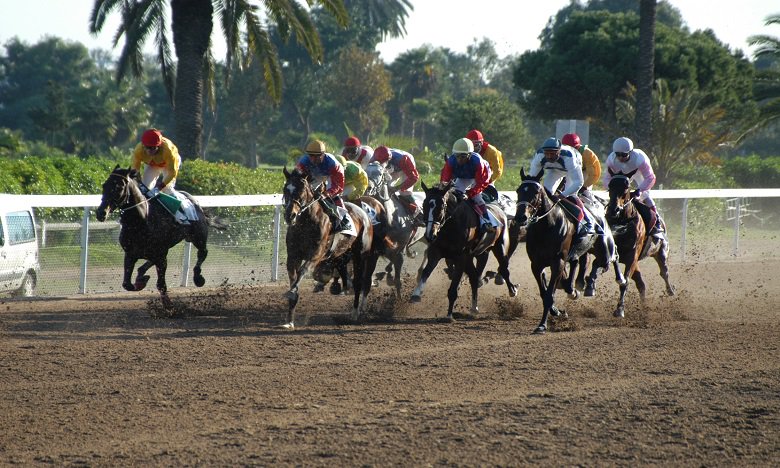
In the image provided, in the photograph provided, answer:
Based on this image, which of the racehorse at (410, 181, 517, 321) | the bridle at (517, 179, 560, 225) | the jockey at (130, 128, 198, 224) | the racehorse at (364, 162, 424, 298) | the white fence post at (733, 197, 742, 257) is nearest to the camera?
the bridle at (517, 179, 560, 225)

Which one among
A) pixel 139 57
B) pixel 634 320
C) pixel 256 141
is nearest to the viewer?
pixel 634 320

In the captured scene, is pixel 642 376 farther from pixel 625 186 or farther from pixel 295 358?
pixel 625 186

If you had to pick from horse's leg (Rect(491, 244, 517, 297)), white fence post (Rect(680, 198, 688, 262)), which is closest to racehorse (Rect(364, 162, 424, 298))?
horse's leg (Rect(491, 244, 517, 297))

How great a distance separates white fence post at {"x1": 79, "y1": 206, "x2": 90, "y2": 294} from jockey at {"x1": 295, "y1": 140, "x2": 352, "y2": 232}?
12.2 ft

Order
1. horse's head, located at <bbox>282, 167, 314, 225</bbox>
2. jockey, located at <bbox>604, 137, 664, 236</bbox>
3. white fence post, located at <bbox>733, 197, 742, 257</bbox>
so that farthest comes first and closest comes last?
white fence post, located at <bbox>733, 197, 742, 257</bbox>, jockey, located at <bbox>604, 137, 664, 236</bbox>, horse's head, located at <bbox>282, 167, 314, 225</bbox>

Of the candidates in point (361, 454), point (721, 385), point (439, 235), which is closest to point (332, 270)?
point (439, 235)

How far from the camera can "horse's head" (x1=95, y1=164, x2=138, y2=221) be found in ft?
36.3

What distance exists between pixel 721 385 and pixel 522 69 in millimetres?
32900

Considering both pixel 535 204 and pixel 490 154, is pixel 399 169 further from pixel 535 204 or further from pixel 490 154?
pixel 535 204

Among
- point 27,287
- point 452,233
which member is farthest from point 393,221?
point 27,287

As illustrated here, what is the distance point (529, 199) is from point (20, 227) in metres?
6.77

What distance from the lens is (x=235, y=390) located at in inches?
303

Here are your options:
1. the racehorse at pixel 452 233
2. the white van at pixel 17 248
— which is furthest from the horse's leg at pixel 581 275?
the white van at pixel 17 248

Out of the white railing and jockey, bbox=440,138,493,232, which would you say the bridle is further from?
the white railing
